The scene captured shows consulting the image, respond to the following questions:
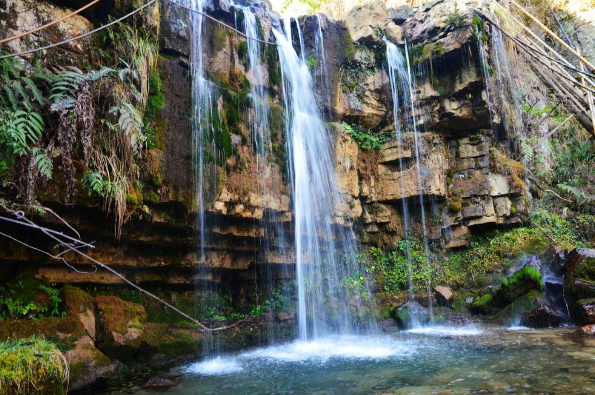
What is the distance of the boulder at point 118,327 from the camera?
5855 mm

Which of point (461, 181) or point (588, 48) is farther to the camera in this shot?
point (588, 48)

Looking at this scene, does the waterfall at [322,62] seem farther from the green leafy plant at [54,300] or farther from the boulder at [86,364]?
the boulder at [86,364]

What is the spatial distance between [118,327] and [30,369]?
2.34 m

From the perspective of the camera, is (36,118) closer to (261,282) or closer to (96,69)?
(96,69)

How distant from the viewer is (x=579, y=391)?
4008 mm

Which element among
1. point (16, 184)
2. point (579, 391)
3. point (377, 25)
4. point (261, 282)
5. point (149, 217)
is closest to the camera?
point (579, 391)

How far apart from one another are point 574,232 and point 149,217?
42.7ft

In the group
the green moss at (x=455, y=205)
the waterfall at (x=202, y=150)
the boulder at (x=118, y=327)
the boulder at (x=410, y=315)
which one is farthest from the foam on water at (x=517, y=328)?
the boulder at (x=118, y=327)

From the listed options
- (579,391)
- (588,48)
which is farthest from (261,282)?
(588,48)

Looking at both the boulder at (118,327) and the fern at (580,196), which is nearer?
the boulder at (118,327)

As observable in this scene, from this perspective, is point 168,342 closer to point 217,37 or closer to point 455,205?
point 217,37

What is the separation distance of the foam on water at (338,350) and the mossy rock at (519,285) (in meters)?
3.54

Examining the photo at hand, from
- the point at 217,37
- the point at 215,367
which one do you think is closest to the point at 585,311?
the point at 215,367

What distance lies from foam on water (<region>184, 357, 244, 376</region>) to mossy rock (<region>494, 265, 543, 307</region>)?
7037 millimetres
